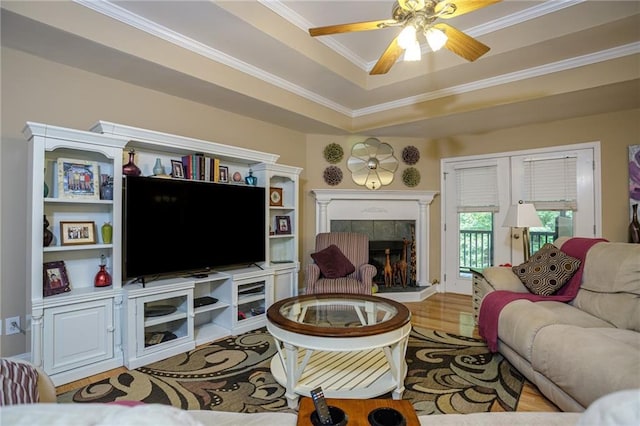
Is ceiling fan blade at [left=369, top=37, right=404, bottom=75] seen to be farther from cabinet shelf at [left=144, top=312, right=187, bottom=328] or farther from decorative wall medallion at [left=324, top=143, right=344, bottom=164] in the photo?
cabinet shelf at [left=144, top=312, right=187, bottom=328]

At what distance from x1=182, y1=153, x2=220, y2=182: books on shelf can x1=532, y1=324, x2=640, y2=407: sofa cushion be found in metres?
3.06

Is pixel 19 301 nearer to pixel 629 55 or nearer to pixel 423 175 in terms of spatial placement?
pixel 423 175

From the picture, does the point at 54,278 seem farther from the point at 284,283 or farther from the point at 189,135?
the point at 284,283

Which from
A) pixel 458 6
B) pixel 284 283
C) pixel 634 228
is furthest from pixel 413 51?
pixel 634 228

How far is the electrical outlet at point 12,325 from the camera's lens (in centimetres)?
242

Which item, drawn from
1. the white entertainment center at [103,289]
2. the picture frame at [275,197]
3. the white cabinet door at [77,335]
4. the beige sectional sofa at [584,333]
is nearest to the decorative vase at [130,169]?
the white entertainment center at [103,289]

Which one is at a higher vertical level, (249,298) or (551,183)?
(551,183)

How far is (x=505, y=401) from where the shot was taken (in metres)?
2.06

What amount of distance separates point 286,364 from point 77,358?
1614 mm

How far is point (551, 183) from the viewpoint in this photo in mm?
4320

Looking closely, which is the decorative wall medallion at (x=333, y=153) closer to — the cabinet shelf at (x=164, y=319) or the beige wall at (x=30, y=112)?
the beige wall at (x=30, y=112)

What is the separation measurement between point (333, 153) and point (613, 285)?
355 centimetres

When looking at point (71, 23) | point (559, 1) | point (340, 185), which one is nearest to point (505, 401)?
point (559, 1)

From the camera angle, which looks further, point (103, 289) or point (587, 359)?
point (103, 289)
